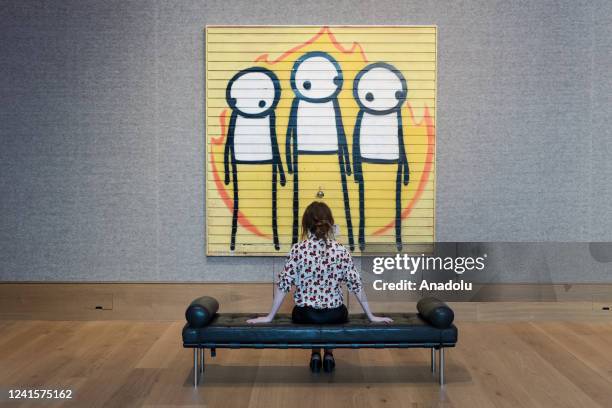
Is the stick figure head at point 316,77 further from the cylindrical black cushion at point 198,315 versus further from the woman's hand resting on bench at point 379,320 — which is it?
the cylindrical black cushion at point 198,315

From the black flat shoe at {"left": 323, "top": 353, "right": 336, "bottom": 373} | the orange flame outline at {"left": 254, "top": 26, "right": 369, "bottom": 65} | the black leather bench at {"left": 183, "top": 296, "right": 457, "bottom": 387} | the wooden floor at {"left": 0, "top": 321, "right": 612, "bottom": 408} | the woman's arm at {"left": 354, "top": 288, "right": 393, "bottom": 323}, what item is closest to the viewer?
the wooden floor at {"left": 0, "top": 321, "right": 612, "bottom": 408}

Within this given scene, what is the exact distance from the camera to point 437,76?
223 inches

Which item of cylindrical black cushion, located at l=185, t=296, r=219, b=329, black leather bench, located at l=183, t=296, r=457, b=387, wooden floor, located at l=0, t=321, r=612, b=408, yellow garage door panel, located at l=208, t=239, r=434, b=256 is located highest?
yellow garage door panel, located at l=208, t=239, r=434, b=256

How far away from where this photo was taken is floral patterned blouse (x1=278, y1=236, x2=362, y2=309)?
4.04 meters

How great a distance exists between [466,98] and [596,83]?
109 centimetres

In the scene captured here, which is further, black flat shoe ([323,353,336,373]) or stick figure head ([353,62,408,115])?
stick figure head ([353,62,408,115])

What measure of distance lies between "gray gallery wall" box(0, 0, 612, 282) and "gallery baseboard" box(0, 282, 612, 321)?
0.32 ft

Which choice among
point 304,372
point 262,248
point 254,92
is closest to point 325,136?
point 254,92

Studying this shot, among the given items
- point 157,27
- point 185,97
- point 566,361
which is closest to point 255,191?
point 185,97

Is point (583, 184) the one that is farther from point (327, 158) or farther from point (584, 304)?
point (327, 158)

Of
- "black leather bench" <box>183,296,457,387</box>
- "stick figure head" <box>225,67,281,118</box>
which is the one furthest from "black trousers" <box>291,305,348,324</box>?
"stick figure head" <box>225,67,281,118</box>

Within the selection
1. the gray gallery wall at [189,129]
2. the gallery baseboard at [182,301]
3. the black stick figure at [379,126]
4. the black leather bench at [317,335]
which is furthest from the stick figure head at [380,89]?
the black leather bench at [317,335]

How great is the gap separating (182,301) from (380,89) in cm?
242

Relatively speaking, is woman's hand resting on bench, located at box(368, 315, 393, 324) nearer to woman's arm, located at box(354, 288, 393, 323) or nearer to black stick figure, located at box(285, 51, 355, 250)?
woman's arm, located at box(354, 288, 393, 323)
